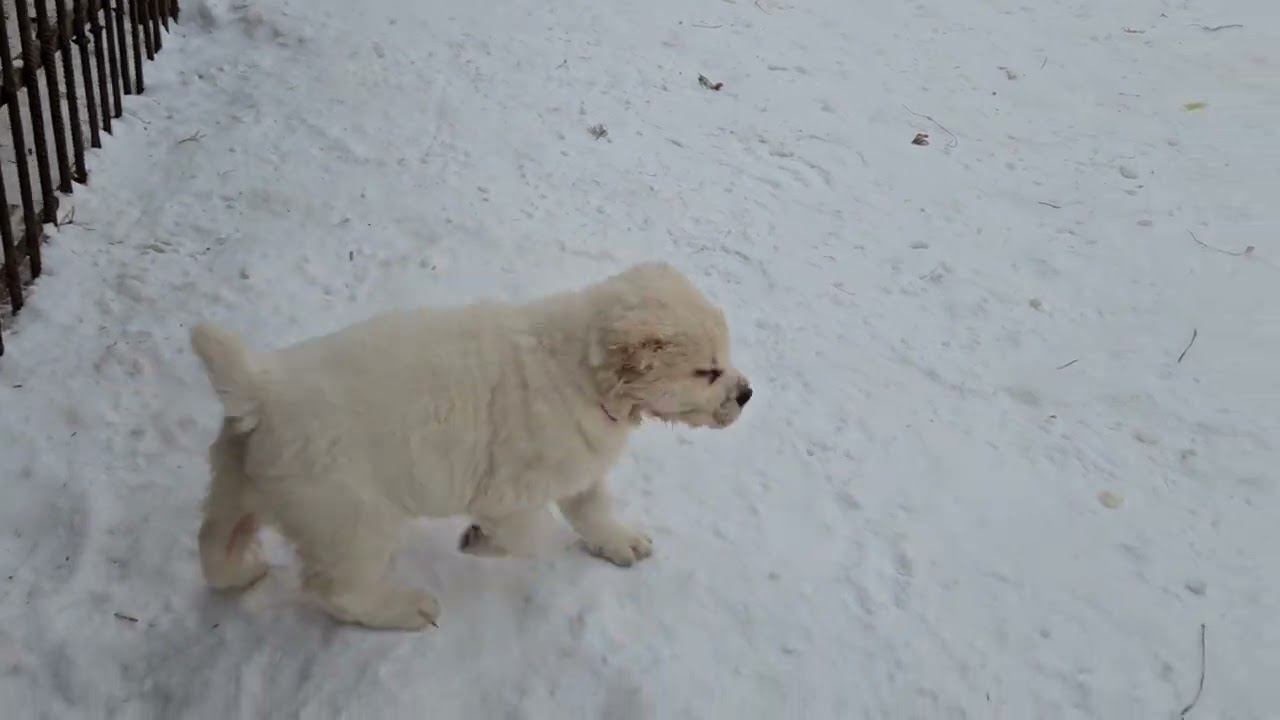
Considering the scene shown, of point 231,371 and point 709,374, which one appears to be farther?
point 709,374

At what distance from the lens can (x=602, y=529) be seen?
10.8 ft

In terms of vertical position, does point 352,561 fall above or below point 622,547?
above

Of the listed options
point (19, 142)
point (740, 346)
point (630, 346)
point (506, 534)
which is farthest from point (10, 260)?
point (740, 346)

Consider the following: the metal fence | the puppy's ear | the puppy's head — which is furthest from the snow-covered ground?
the puppy's ear

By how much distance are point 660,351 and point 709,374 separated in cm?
23

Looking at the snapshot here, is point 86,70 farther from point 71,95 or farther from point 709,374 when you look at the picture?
point 709,374

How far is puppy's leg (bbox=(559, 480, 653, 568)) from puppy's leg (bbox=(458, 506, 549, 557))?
0.12 metres

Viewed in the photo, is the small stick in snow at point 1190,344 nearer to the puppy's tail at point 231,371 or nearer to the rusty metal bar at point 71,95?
the puppy's tail at point 231,371

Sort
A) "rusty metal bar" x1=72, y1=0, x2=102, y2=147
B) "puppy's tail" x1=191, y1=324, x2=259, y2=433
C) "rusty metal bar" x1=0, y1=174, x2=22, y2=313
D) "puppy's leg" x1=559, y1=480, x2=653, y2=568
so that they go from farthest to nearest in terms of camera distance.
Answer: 1. "rusty metal bar" x1=72, y1=0, x2=102, y2=147
2. "rusty metal bar" x1=0, y1=174, x2=22, y2=313
3. "puppy's leg" x1=559, y1=480, x2=653, y2=568
4. "puppy's tail" x1=191, y1=324, x2=259, y2=433

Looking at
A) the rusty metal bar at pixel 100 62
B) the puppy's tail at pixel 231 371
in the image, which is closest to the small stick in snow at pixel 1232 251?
the puppy's tail at pixel 231 371

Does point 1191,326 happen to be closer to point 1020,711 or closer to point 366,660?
point 1020,711

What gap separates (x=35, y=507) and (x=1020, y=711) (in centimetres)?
347

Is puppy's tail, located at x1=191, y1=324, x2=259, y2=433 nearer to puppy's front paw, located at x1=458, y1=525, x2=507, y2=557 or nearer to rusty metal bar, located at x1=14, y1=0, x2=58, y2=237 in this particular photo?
puppy's front paw, located at x1=458, y1=525, x2=507, y2=557

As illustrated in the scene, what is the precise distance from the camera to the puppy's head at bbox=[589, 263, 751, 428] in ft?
9.10
